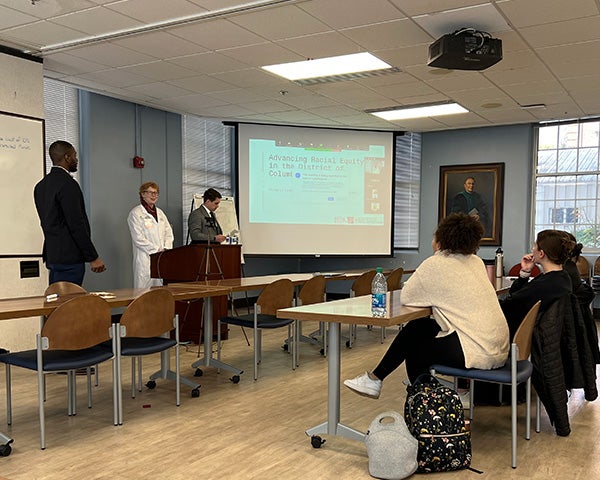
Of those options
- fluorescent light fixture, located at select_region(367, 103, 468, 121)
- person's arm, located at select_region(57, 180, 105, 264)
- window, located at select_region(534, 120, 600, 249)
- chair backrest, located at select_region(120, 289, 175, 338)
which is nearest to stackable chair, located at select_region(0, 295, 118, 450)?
chair backrest, located at select_region(120, 289, 175, 338)

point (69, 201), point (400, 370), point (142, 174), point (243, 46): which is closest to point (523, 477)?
point (400, 370)

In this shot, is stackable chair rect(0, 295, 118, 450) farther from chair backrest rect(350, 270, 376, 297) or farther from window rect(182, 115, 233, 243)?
window rect(182, 115, 233, 243)

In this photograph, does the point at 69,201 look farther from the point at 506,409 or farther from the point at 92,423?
the point at 506,409

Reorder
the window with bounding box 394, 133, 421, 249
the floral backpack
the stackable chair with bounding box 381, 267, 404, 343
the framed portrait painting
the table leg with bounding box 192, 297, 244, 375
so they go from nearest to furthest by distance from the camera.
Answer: the floral backpack, the table leg with bounding box 192, 297, 244, 375, the stackable chair with bounding box 381, 267, 404, 343, the framed portrait painting, the window with bounding box 394, 133, 421, 249

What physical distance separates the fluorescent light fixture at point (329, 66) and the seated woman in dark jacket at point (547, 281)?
2.53 meters

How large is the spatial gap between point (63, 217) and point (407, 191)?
19.9 ft

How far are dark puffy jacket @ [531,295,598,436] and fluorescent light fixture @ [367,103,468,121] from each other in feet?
13.7

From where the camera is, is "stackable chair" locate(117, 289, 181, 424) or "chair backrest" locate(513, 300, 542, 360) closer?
"chair backrest" locate(513, 300, 542, 360)

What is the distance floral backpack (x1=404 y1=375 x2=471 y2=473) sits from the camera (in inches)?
105

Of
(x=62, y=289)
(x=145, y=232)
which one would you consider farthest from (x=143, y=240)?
(x=62, y=289)

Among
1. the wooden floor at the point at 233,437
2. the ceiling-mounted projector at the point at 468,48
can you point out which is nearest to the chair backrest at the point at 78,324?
the wooden floor at the point at 233,437

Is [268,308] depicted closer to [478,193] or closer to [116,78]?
[116,78]

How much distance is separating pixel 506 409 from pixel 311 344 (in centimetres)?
260

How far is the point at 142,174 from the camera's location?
7117mm
